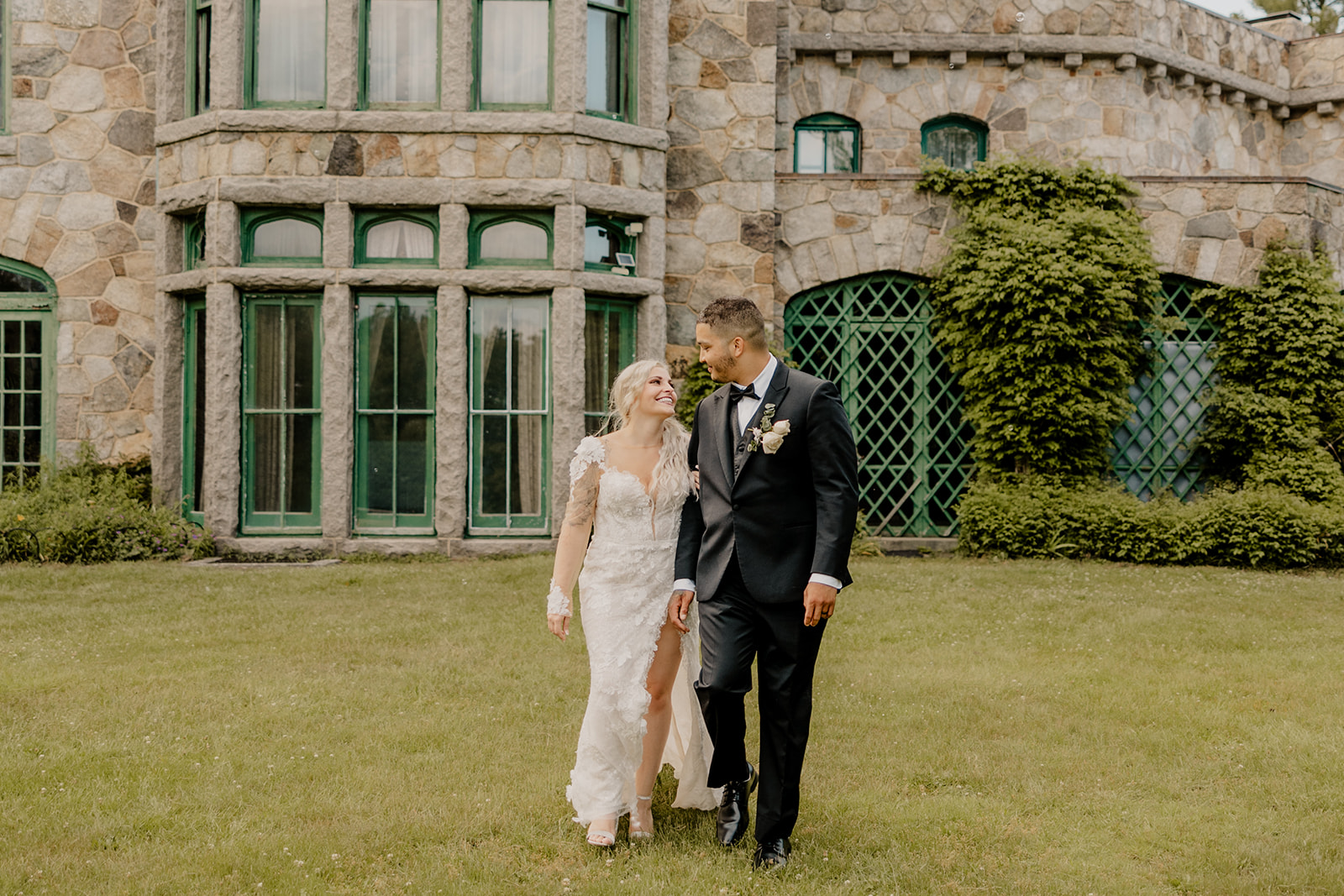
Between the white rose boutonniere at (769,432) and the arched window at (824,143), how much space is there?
37.4 ft

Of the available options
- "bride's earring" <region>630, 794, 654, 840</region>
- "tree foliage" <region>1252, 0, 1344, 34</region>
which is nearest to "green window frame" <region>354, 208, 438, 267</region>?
"bride's earring" <region>630, 794, 654, 840</region>

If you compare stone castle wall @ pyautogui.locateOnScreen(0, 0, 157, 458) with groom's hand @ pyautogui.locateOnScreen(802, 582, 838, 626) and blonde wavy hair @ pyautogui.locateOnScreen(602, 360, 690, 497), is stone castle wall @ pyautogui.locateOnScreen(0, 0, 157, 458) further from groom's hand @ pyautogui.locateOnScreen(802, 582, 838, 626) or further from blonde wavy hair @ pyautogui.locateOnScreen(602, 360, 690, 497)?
groom's hand @ pyautogui.locateOnScreen(802, 582, 838, 626)

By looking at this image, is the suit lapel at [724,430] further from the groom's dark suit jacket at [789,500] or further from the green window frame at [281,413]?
the green window frame at [281,413]

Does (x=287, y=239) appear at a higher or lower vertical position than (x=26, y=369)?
higher

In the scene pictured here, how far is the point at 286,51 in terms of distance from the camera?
11.6m

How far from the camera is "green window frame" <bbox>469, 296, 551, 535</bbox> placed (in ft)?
38.0

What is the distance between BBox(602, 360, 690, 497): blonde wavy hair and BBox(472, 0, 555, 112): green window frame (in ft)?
25.0

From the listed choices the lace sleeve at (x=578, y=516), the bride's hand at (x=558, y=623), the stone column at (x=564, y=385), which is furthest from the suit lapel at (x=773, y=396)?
the stone column at (x=564, y=385)

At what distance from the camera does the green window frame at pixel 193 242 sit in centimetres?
1191

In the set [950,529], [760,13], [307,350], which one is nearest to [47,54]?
[307,350]

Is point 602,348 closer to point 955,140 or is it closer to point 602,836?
point 955,140

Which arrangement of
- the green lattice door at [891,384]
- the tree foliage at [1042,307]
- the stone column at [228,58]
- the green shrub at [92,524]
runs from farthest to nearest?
the green lattice door at [891,384], the tree foliage at [1042,307], the stone column at [228,58], the green shrub at [92,524]

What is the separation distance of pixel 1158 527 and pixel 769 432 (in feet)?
29.4

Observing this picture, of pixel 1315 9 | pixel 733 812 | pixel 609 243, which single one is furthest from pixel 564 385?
pixel 1315 9
